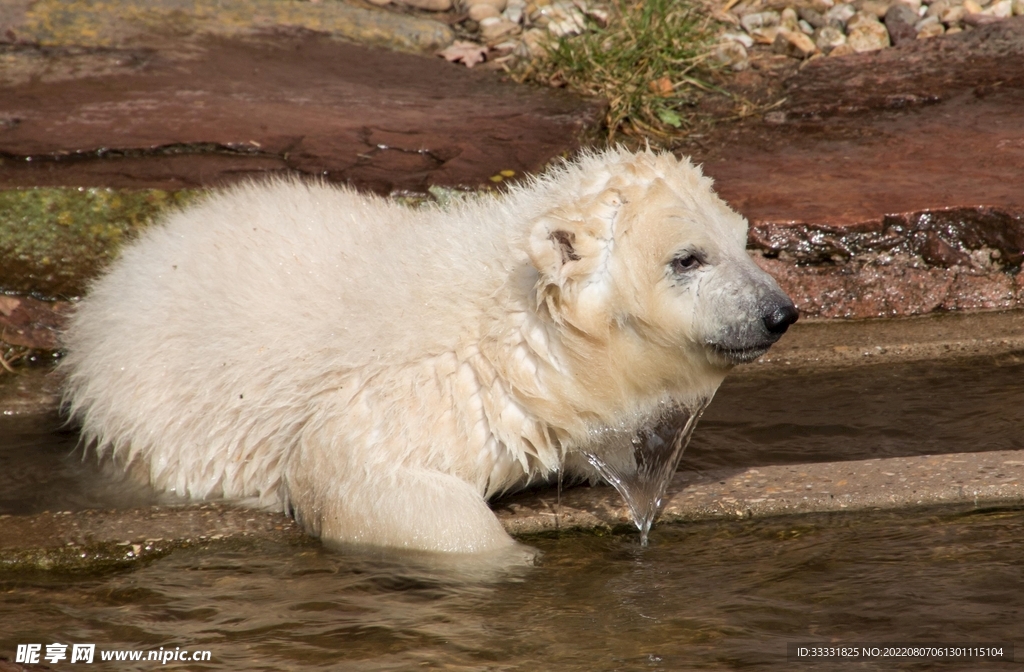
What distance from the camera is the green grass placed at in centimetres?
745

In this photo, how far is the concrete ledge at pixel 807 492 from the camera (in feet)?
13.2

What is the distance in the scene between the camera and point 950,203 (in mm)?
5848

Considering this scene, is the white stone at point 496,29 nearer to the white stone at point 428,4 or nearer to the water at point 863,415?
the white stone at point 428,4

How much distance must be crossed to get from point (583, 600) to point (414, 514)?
637 millimetres

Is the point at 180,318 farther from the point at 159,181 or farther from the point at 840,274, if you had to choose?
the point at 840,274

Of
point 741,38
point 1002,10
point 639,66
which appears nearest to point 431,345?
point 639,66

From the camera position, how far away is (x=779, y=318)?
377cm

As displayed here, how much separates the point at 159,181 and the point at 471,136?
5.65ft

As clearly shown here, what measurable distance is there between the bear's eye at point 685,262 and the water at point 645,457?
566 millimetres

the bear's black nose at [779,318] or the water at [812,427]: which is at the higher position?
the bear's black nose at [779,318]

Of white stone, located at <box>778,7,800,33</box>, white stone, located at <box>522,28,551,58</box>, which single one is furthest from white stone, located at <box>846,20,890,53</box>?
white stone, located at <box>522,28,551,58</box>

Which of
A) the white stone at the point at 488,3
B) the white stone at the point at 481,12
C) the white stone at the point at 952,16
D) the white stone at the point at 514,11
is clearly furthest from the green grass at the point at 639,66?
the white stone at the point at 952,16

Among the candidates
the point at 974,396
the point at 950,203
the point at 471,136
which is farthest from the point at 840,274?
the point at 471,136

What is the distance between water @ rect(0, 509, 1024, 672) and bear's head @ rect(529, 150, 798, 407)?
656 millimetres
